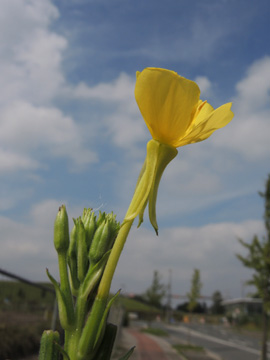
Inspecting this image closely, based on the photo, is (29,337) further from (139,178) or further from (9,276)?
(139,178)

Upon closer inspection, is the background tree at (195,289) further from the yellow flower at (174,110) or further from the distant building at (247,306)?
the distant building at (247,306)

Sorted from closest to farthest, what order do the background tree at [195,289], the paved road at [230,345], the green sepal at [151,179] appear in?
the green sepal at [151,179]
the paved road at [230,345]
the background tree at [195,289]

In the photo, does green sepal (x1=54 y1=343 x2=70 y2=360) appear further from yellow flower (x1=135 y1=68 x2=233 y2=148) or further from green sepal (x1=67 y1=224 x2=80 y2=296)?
yellow flower (x1=135 y1=68 x2=233 y2=148)

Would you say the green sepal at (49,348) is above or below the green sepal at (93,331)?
below

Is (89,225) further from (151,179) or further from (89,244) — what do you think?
(151,179)

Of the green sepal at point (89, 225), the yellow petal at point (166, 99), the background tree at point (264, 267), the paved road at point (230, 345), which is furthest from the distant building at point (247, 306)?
the yellow petal at point (166, 99)

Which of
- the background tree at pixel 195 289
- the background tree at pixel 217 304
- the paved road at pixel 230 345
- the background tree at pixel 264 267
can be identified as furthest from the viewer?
the background tree at pixel 217 304
